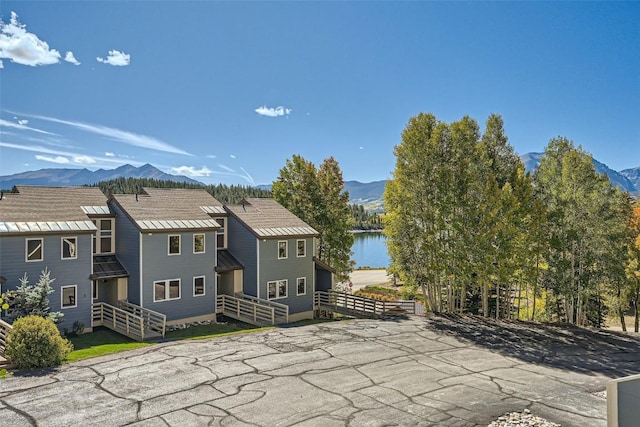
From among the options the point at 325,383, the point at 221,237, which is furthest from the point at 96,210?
the point at 325,383

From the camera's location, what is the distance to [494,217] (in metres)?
23.2

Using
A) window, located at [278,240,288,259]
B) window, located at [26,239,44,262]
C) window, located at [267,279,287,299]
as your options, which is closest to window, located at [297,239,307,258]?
window, located at [278,240,288,259]

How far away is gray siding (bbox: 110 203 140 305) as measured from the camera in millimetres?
22125

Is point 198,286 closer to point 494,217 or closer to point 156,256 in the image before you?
point 156,256

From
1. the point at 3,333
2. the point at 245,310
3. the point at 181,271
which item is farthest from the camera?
the point at 245,310

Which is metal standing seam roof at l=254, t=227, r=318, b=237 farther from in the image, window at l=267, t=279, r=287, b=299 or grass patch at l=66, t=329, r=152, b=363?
grass patch at l=66, t=329, r=152, b=363

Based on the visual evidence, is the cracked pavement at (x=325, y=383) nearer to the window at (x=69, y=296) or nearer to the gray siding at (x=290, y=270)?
the window at (x=69, y=296)

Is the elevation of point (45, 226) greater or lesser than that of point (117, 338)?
greater

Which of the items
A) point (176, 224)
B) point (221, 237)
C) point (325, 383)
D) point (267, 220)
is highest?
point (267, 220)

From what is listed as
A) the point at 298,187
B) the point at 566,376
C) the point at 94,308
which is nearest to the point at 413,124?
the point at 298,187

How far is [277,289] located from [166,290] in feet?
20.8

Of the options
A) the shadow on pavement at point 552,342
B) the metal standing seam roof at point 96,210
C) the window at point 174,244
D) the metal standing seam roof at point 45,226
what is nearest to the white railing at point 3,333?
the metal standing seam roof at point 45,226

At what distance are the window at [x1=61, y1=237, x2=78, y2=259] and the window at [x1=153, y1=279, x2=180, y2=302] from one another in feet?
12.8

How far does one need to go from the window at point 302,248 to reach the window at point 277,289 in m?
1.92
